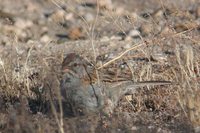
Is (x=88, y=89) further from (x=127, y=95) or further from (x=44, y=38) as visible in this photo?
(x=44, y=38)

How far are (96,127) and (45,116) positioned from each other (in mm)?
454

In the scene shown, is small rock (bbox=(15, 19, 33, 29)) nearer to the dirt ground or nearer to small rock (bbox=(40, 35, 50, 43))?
small rock (bbox=(40, 35, 50, 43))

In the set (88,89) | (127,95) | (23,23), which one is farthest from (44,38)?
(88,89)

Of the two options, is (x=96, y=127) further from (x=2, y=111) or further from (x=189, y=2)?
(x=189, y=2)

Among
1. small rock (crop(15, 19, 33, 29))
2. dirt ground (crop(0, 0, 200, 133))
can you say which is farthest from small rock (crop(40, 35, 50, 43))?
dirt ground (crop(0, 0, 200, 133))

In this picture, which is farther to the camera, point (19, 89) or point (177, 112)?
point (19, 89)

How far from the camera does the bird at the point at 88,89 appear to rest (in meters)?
5.54

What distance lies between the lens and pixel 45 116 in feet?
18.2

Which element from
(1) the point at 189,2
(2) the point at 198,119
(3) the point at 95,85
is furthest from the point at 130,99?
(1) the point at 189,2

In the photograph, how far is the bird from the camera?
5539mm

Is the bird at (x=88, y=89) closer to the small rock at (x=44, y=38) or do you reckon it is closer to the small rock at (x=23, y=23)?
the small rock at (x=44, y=38)

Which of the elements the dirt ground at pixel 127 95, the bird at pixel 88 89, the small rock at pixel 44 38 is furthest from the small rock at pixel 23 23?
the bird at pixel 88 89

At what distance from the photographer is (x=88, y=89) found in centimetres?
557

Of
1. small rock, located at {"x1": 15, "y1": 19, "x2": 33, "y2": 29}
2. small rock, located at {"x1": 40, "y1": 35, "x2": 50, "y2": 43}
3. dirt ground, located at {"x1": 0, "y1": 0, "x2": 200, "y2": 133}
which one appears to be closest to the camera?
dirt ground, located at {"x1": 0, "y1": 0, "x2": 200, "y2": 133}
